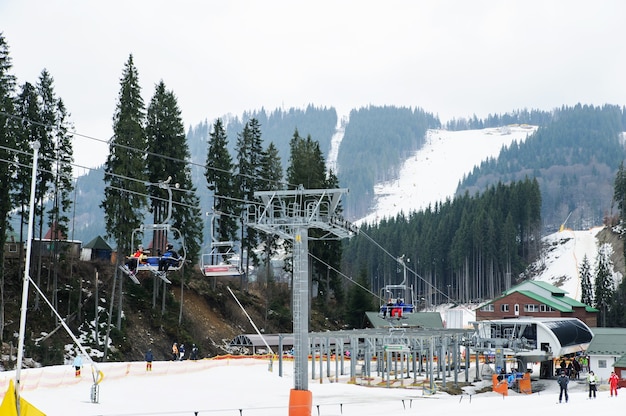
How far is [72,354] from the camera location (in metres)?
52.3

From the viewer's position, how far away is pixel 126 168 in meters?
53.8

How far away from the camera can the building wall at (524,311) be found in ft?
287

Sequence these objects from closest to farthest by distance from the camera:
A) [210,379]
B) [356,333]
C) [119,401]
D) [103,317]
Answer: [119,401] → [210,379] → [356,333] → [103,317]

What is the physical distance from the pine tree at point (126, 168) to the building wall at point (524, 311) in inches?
1933

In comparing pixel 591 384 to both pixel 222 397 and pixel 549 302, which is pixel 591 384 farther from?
pixel 549 302

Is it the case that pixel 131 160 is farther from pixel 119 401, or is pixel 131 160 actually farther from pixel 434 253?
pixel 434 253

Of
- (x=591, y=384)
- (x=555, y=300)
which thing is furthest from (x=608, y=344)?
(x=555, y=300)

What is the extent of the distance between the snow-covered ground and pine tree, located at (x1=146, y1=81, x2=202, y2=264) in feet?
60.5

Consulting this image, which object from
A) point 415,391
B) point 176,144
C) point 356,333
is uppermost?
point 176,144

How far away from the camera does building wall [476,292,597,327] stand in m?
87.6

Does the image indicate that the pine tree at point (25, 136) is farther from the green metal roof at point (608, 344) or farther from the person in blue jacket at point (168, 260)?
the green metal roof at point (608, 344)

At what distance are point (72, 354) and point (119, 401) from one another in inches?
857

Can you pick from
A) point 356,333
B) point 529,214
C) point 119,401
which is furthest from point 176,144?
point 529,214

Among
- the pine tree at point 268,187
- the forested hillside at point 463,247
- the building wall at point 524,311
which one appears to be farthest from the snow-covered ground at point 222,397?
the forested hillside at point 463,247
